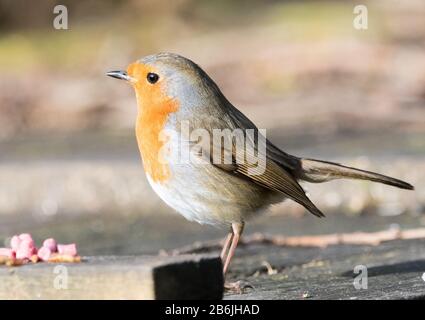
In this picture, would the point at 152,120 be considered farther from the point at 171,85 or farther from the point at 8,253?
the point at 8,253

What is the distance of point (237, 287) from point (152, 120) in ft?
2.97

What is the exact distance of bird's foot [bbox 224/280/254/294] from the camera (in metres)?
3.65

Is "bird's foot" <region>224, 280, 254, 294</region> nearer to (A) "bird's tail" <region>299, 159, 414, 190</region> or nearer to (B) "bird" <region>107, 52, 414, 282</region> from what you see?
(B) "bird" <region>107, 52, 414, 282</region>

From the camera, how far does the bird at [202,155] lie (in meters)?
4.11

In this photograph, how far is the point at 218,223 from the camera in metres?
4.23

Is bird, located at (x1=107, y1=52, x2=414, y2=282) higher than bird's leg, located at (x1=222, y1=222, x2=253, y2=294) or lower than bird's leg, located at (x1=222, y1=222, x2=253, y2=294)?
higher

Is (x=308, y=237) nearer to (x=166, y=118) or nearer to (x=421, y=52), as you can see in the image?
(x=166, y=118)

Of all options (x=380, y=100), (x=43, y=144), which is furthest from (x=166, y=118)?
(x=380, y=100)

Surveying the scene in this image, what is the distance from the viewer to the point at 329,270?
4.13 meters

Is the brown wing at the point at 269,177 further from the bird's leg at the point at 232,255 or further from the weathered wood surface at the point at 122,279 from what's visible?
the weathered wood surface at the point at 122,279

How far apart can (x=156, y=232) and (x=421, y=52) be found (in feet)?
12.7

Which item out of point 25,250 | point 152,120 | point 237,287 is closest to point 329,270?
point 237,287

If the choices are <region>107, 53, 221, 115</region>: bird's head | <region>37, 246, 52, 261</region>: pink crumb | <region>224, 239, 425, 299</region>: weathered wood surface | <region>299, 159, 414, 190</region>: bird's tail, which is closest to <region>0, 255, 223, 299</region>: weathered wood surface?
<region>37, 246, 52, 261</region>: pink crumb

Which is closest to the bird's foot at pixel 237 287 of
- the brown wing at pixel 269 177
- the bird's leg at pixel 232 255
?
the bird's leg at pixel 232 255
